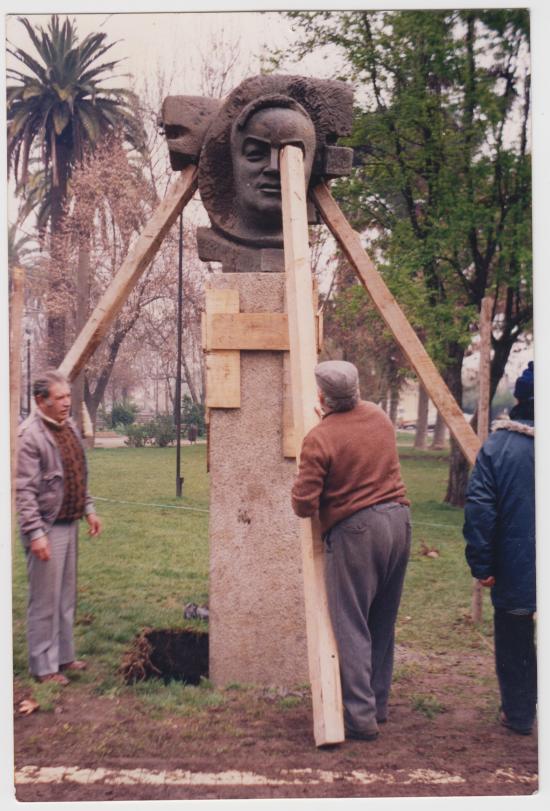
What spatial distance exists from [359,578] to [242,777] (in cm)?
106

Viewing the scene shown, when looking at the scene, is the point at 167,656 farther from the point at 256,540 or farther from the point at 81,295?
the point at 81,295

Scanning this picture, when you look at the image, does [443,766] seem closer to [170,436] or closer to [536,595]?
[536,595]

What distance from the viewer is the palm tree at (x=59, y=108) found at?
14.1ft

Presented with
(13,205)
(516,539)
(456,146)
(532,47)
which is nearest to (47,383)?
(13,205)

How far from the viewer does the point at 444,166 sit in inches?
230

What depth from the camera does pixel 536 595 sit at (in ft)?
12.3

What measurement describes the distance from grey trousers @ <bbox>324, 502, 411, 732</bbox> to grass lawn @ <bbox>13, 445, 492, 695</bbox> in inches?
64.8

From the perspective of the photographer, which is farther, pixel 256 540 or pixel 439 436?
pixel 439 436

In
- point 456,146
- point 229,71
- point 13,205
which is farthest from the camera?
point 456,146

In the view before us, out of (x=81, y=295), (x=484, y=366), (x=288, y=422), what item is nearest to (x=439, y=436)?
(x=484, y=366)

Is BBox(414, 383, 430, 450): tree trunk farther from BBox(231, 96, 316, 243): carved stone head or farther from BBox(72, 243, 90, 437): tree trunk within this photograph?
BBox(72, 243, 90, 437): tree trunk

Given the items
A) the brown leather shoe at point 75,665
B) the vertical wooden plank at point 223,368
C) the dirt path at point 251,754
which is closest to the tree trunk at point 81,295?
the vertical wooden plank at point 223,368

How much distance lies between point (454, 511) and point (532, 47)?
382 centimetres

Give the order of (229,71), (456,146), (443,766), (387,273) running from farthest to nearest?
(387,273)
(456,146)
(229,71)
(443,766)
